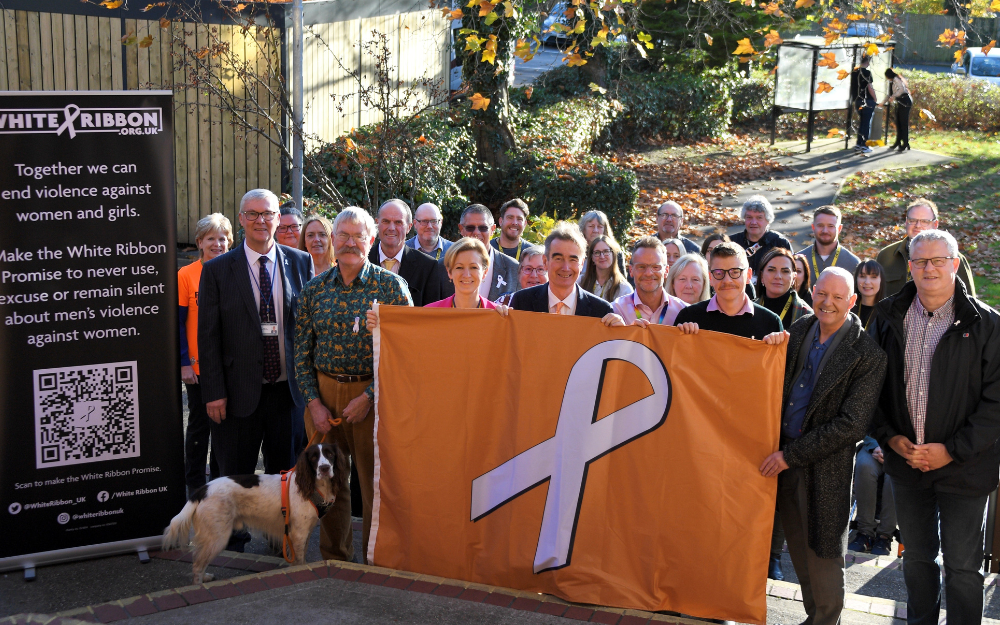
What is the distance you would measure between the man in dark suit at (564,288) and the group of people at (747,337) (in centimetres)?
1

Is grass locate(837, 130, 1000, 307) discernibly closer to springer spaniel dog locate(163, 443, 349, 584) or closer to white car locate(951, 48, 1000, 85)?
white car locate(951, 48, 1000, 85)

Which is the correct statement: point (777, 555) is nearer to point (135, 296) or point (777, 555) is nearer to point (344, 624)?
point (344, 624)

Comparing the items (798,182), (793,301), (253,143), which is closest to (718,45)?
(798,182)

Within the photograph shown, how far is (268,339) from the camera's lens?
20.1 feet

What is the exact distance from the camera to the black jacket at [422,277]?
739 cm

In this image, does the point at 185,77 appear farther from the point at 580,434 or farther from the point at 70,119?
the point at 580,434

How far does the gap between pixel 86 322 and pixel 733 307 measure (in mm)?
3906

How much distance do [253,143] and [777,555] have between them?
1079 centimetres

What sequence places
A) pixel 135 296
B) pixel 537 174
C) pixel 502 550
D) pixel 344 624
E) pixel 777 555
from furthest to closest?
pixel 537 174, pixel 777 555, pixel 135 296, pixel 502 550, pixel 344 624

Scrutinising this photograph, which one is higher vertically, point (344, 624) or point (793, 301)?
point (793, 301)

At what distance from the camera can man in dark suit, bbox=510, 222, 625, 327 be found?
5766 mm

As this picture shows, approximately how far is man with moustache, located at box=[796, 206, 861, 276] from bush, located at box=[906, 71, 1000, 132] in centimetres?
1895

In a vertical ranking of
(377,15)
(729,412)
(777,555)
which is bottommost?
(777,555)

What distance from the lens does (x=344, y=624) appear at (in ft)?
15.7
